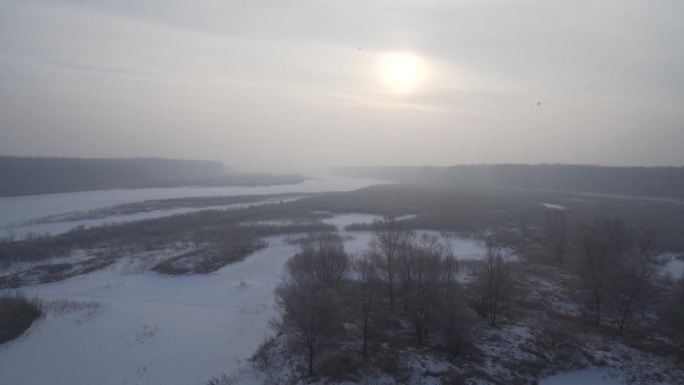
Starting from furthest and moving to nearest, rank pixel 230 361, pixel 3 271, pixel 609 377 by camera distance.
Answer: pixel 3 271 → pixel 230 361 → pixel 609 377

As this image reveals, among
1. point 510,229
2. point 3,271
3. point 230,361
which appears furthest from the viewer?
point 510,229

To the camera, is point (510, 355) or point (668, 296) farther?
point (668, 296)

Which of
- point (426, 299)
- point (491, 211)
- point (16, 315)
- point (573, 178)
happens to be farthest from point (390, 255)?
point (573, 178)

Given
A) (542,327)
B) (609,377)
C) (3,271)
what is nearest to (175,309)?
(3,271)

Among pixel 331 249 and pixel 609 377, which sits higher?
pixel 331 249

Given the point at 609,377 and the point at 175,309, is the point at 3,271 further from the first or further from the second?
the point at 609,377

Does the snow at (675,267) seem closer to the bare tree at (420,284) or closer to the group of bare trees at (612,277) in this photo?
the group of bare trees at (612,277)

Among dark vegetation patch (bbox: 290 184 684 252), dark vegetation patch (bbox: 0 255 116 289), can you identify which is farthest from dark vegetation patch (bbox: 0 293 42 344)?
dark vegetation patch (bbox: 290 184 684 252)

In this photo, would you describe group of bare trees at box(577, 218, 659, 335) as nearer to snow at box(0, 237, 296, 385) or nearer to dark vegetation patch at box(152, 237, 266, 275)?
snow at box(0, 237, 296, 385)
